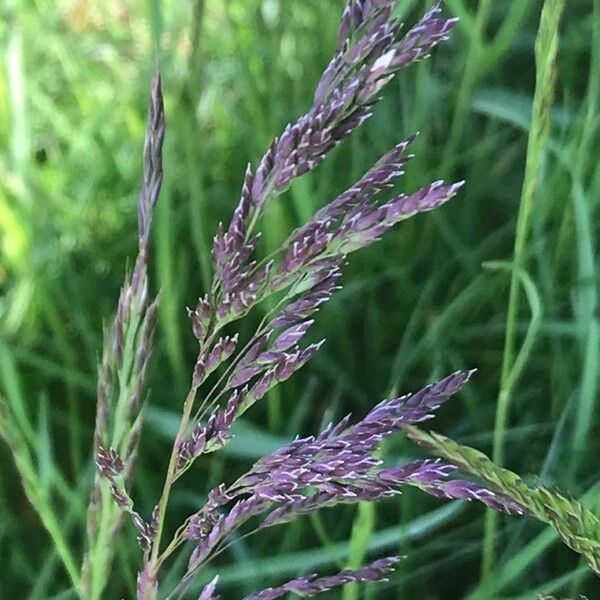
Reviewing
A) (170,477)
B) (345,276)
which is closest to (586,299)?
(345,276)

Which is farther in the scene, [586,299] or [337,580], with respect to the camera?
[586,299]

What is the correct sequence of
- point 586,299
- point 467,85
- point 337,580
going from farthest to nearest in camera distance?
point 467,85, point 586,299, point 337,580

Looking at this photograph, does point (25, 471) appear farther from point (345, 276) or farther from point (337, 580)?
point (345, 276)

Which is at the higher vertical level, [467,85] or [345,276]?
[467,85]

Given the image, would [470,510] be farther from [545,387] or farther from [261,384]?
[261,384]

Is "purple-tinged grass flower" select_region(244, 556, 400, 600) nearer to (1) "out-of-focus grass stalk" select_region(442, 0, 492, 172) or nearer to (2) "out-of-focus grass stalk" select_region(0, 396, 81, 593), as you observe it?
(2) "out-of-focus grass stalk" select_region(0, 396, 81, 593)

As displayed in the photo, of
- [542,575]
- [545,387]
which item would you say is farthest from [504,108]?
[542,575]

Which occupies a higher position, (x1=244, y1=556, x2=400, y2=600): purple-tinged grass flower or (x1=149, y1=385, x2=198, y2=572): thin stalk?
(x1=149, y1=385, x2=198, y2=572): thin stalk

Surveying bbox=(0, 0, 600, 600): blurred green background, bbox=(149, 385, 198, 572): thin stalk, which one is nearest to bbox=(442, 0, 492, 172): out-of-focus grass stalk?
bbox=(0, 0, 600, 600): blurred green background
